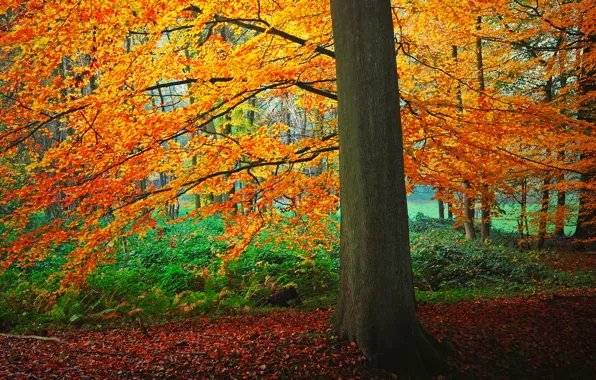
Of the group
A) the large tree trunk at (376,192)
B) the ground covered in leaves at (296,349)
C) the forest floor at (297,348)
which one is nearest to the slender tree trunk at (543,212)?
the forest floor at (297,348)

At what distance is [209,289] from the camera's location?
31.0 ft

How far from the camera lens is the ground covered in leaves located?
4125 millimetres

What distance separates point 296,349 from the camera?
4.54m

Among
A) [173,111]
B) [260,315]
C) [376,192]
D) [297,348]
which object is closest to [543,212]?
[260,315]

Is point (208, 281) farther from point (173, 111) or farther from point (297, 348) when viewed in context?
point (297, 348)

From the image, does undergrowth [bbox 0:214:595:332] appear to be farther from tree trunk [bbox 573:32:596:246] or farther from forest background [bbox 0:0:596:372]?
tree trunk [bbox 573:32:596:246]

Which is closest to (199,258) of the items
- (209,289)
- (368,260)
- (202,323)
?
(209,289)

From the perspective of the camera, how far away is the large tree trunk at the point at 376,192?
4.21m

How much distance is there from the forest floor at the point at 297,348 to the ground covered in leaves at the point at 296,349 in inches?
0.5

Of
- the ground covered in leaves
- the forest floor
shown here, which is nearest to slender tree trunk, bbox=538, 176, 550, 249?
the forest floor

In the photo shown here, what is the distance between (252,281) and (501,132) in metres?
6.25

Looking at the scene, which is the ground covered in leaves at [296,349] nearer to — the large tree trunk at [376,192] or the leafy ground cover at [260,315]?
the leafy ground cover at [260,315]

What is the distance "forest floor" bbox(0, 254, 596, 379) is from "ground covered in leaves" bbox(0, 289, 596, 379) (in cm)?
1

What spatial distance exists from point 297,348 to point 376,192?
1966 millimetres
